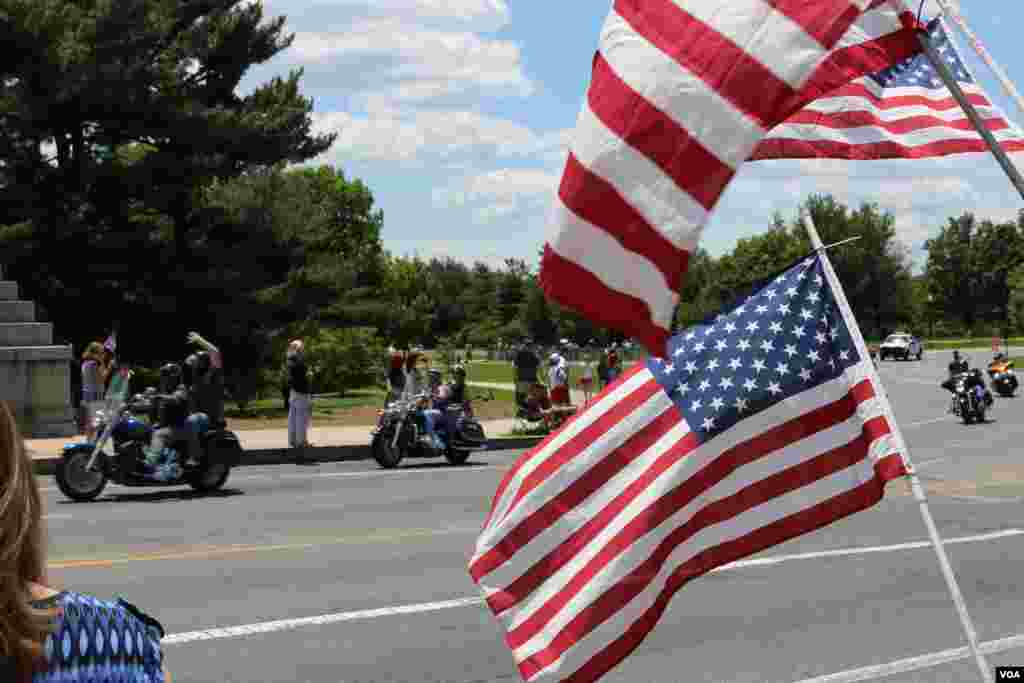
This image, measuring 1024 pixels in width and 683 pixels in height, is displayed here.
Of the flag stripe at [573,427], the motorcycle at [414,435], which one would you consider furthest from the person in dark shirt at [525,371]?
the flag stripe at [573,427]

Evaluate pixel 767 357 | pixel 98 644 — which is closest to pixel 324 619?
pixel 767 357

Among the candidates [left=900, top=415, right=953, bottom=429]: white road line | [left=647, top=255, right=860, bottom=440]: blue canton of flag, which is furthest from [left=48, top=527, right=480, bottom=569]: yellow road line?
[left=900, top=415, right=953, bottom=429]: white road line

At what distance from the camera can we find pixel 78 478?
48.2 ft

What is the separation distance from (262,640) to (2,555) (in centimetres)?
605

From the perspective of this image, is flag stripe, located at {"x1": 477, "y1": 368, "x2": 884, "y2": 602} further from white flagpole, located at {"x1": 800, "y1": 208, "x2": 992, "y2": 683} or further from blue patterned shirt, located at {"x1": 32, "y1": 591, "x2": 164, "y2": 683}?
blue patterned shirt, located at {"x1": 32, "y1": 591, "x2": 164, "y2": 683}

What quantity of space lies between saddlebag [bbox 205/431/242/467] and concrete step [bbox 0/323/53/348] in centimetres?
956

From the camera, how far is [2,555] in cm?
212

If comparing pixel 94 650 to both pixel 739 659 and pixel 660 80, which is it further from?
pixel 739 659

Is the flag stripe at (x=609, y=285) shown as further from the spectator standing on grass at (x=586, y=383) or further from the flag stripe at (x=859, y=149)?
the spectator standing on grass at (x=586, y=383)

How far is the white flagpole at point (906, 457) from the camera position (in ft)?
13.4

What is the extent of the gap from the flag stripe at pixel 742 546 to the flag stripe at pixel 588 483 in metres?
0.40

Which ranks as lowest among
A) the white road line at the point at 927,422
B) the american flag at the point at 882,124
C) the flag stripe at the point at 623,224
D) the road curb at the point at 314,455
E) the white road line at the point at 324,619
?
the white road line at the point at 927,422

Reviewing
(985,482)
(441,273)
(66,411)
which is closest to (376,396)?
(66,411)

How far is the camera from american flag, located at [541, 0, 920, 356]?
3.43 m
